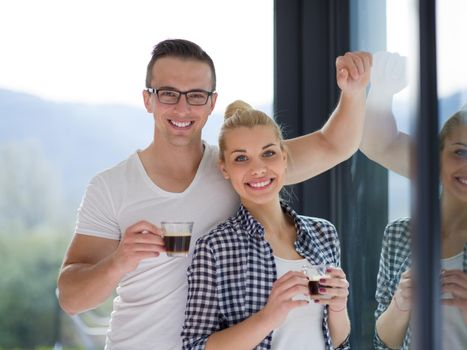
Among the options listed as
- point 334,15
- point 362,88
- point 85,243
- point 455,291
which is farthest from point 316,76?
point 455,291

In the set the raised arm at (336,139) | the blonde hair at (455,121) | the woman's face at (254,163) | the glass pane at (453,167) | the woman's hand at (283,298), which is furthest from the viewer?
the raised arm at (336,139)

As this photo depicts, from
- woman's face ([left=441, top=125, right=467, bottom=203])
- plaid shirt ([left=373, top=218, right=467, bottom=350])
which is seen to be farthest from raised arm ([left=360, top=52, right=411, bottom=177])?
woman's face ([left=441, top=125, right=467, bottom=203])

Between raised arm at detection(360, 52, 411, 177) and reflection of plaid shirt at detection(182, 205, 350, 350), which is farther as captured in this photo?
raised arm at detection(360, 52, 411, 177)

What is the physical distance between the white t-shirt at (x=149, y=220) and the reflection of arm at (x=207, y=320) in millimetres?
139

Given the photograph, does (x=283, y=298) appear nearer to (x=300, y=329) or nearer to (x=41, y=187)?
(x=300, y=329)

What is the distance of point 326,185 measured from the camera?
11.6 ft

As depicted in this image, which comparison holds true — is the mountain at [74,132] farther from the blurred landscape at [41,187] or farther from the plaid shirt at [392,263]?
the plaid shirt at [392,263]

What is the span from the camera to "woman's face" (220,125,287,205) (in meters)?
2.45

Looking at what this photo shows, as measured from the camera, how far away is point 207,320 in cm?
234

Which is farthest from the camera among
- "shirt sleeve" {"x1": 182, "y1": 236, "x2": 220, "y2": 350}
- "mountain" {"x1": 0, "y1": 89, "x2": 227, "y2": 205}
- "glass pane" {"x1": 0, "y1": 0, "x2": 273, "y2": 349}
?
"mountain" {"x1": 0, "y1": 89, "x2": 227, "y2": 205}

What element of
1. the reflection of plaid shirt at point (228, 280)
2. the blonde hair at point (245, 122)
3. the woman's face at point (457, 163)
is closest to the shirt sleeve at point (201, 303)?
the reflection of plaid shirt at point (228, 280)

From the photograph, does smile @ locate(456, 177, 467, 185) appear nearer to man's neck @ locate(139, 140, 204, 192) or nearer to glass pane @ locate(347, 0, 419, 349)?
glass pane @ locate(347, 0, 419, 349)

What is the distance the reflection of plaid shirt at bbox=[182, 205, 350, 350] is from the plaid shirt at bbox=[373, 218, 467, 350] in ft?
0.76

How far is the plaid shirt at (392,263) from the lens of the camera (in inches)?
91.2
